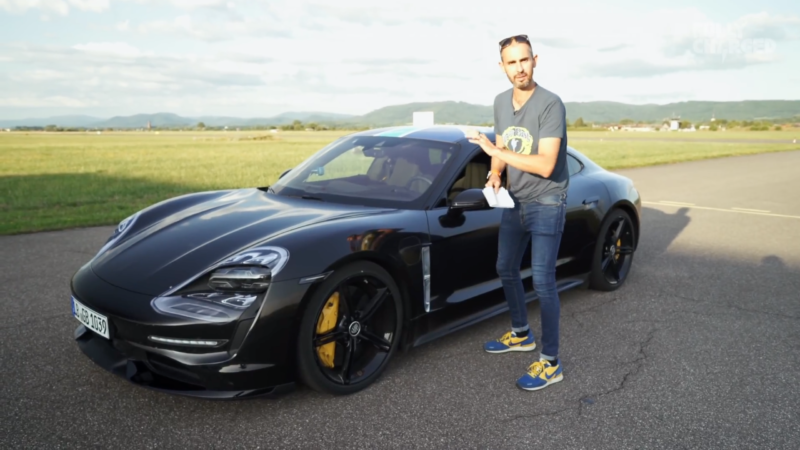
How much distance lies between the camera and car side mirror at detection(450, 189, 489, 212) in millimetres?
3836

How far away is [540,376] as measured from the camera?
3.65m

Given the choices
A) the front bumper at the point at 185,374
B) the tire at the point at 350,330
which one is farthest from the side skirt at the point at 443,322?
the front bumper at the point at 185,374

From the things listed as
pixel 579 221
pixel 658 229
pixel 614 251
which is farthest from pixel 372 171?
pixel 658 229

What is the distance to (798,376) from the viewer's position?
3.82m

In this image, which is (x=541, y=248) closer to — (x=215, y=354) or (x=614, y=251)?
(x=215, y=354)

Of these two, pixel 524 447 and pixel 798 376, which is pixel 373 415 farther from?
pixel 798 376

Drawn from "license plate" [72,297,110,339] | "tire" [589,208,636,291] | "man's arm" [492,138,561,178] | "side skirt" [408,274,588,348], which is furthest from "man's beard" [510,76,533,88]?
"license plate" [72,297,110,339]

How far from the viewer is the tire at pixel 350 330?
3232 millimetres

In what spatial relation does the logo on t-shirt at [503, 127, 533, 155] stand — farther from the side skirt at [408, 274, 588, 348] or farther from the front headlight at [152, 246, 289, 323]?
the front headlight at [152, 246, 289, 323]

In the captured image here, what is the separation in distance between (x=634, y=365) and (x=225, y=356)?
246 centimetres

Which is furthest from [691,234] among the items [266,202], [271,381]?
[271,381]

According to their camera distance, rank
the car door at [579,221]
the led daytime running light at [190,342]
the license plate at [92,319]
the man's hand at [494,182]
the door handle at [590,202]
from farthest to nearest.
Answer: the door handle at [590,202] < the car door at [579,221] < the man's hand at [494,182] < the license plate at [92,319] < the led daytime running light at [190,342]

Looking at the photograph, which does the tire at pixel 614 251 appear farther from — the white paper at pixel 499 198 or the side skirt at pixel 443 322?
the white paper at pixel 499 198

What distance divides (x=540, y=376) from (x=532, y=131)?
4.47ft
